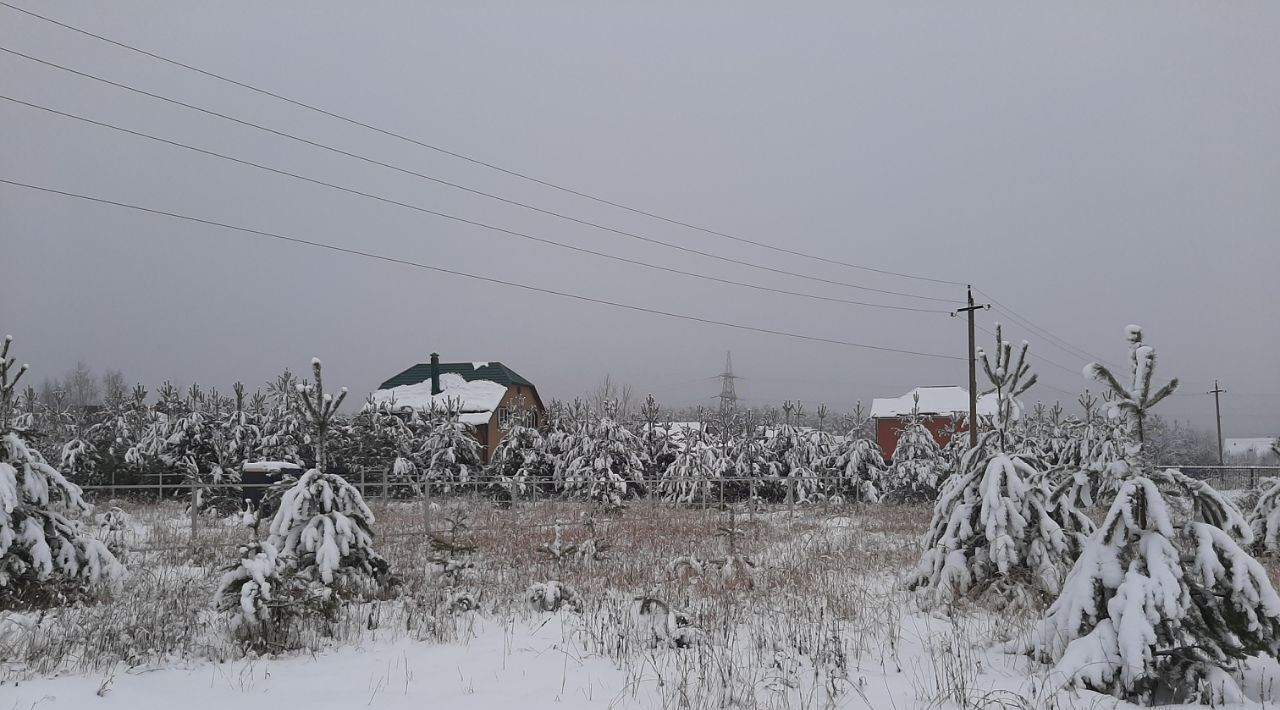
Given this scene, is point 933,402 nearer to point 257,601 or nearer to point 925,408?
point 925,408

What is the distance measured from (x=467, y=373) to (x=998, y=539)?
3599 centimetres

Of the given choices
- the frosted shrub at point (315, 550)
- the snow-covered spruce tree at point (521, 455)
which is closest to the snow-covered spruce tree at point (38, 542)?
the frosted shrub at point (315, 550)

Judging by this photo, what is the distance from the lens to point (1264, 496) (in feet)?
37.1

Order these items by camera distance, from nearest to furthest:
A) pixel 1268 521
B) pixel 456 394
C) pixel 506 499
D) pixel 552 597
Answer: pixel 552 597, pixel 1268 521, pixel 506 499, pixel 456 394

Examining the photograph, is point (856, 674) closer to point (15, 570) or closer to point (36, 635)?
point (36, 635)

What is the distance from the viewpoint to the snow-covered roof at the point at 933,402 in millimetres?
47781

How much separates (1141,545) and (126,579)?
10188mm

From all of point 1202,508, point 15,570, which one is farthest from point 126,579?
point 1202,508

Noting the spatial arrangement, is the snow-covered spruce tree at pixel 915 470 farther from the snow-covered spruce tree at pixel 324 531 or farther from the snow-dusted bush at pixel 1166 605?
the snow-covered spruce tree at pixel 324 531

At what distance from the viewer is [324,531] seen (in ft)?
23.7

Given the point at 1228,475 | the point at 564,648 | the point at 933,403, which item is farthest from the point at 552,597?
the point at 933,403

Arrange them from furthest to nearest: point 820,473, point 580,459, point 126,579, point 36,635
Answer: point 820,473 < point 580,459 < point 126,579 < point 36,635

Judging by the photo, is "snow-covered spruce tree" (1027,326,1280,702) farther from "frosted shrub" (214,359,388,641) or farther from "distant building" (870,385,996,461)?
"distant building" (870,385,996,461)

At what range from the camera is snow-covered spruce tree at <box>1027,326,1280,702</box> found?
14.9 feet
